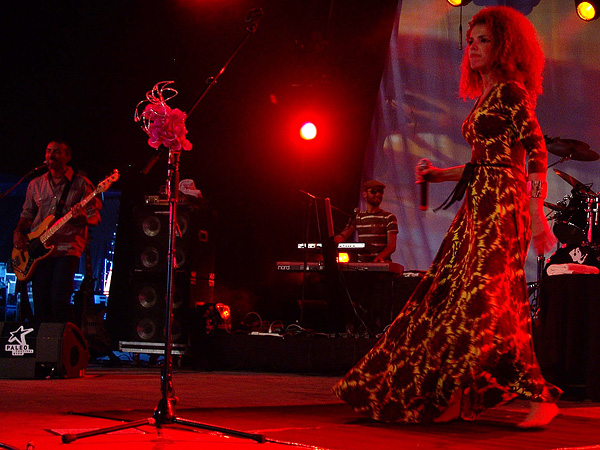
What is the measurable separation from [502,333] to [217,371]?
425 centimetres

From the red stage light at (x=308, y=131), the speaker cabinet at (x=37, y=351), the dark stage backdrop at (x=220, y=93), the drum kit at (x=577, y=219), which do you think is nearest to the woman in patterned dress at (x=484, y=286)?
the speaker cabinet at (x=37, y=351)

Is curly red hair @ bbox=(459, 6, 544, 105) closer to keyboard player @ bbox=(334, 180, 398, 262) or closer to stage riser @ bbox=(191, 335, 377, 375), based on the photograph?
stage riser @ bbox=(191, 335, 377, 375)

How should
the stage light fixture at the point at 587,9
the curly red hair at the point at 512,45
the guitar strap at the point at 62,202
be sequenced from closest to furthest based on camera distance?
the curly red hair at the point at 512,45 < the guitar strap at the point at 62,202 < the stage light fixture at the point at 587,9

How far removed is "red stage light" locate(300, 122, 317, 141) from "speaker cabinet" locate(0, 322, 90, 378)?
175 inches

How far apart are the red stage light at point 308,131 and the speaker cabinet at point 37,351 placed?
175 inches

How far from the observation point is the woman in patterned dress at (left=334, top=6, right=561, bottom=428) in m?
2.75

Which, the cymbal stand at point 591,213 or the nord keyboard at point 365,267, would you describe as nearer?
the cymbal stand at point 591,213

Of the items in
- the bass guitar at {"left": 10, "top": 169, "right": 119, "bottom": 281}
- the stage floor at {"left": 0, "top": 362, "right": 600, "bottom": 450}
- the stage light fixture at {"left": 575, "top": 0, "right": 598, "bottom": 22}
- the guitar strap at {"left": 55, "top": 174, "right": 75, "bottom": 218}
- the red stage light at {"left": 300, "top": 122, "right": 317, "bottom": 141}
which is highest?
the stage light fixture at {"left": 575, "top": 0, "right": 598, "bottom": 22}

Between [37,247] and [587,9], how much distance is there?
5.42 metres

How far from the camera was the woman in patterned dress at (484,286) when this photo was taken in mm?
2754

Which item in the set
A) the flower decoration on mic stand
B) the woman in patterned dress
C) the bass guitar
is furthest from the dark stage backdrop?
the woman in patterned dress

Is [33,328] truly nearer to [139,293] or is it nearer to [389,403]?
[139,293]

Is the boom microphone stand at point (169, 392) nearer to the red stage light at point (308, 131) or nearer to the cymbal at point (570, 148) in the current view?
the cymbal at point (570, 148)

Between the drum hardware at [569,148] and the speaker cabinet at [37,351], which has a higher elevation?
the drum hardware at [569,148]
